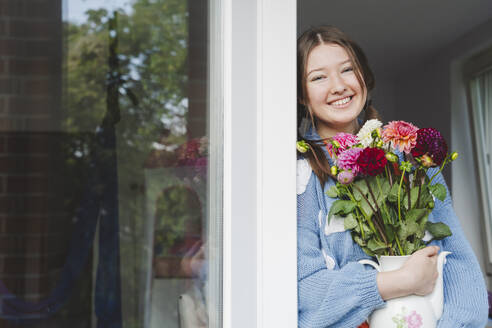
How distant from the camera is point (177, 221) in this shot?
1.62m

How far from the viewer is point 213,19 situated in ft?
4.05

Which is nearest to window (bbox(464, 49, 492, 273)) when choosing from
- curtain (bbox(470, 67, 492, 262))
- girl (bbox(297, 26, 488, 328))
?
curtain (bbox(470, 67, 492, 262))

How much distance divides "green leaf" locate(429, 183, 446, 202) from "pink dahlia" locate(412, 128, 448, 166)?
0.06 meters

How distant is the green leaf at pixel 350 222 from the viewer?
119cm

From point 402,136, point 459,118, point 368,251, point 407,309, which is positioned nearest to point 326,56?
point 402,136

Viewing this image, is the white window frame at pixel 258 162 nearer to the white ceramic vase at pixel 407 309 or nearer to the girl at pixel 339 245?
the girl at pixel 339 245

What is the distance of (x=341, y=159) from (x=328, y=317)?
369 millimetres

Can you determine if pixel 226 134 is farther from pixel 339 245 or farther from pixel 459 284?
pixel 459 284

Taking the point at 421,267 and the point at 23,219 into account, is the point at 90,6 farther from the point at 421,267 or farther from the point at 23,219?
the point at 421,267

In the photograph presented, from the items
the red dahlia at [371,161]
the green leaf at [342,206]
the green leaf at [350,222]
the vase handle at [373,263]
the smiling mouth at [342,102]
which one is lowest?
the vase handle at [373,263]

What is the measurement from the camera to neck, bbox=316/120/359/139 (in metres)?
1.39

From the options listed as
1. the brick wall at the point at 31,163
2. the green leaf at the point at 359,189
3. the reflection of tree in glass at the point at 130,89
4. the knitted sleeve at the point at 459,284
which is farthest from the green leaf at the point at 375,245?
the brick wall at the point at 31,163

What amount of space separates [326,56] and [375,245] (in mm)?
514

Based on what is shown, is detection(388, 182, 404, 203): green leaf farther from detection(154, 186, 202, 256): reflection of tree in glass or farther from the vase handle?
detection(154, 186, 202, 256): reflection of tree in glass
